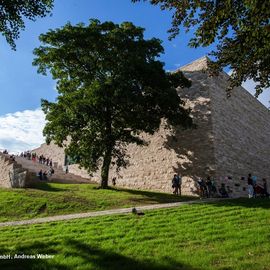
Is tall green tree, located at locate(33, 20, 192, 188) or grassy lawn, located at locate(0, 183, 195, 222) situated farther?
tall green tree, located at locate(33, 20, 192, 188)

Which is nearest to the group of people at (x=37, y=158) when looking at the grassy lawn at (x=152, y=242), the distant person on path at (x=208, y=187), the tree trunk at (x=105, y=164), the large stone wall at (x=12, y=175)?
the large stone wall at (x=12, y=175)

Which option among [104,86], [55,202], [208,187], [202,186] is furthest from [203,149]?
[55,202]

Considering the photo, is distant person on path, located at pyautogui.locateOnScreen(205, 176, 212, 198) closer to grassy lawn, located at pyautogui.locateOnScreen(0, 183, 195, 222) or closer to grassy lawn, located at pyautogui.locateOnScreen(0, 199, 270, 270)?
grassy lawn, located at pyautogui.locateOnScreen(0, 183, 195, 222)

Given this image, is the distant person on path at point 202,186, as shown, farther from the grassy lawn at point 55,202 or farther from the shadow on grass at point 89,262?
the shadow on grass at point 89,262

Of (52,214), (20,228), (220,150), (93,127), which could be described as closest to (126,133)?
(93,127)

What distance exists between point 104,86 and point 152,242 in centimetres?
1352

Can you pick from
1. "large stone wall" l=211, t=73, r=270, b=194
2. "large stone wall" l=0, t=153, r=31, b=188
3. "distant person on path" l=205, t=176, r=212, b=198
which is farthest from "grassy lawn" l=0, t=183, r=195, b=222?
"large stone wall" l=211, t=73, r=270, b=194

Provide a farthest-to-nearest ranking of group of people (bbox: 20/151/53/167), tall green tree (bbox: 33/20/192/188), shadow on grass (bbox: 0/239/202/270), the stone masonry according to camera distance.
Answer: group of people (bbox: 20/151/53/167), the stone masonry, tall green tree (bbox: 33/20/192/188), shadow on grass (bbox: 0/239/202/270)

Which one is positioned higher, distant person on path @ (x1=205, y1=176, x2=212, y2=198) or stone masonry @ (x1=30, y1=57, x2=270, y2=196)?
stone masonry @ (x1=30, y1=57, x2=270, y2=196)

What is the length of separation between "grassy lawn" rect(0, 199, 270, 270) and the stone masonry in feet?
39.6

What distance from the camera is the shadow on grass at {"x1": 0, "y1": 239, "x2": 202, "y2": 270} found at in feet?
24.2

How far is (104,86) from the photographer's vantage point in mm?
21469

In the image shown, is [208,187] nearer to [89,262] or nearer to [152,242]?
[152,242]

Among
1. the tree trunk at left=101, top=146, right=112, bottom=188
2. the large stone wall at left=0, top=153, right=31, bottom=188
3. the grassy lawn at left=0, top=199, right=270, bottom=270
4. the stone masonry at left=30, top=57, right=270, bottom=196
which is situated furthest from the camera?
the stone masonry at left=30, top=57, right=270, bottom=196
